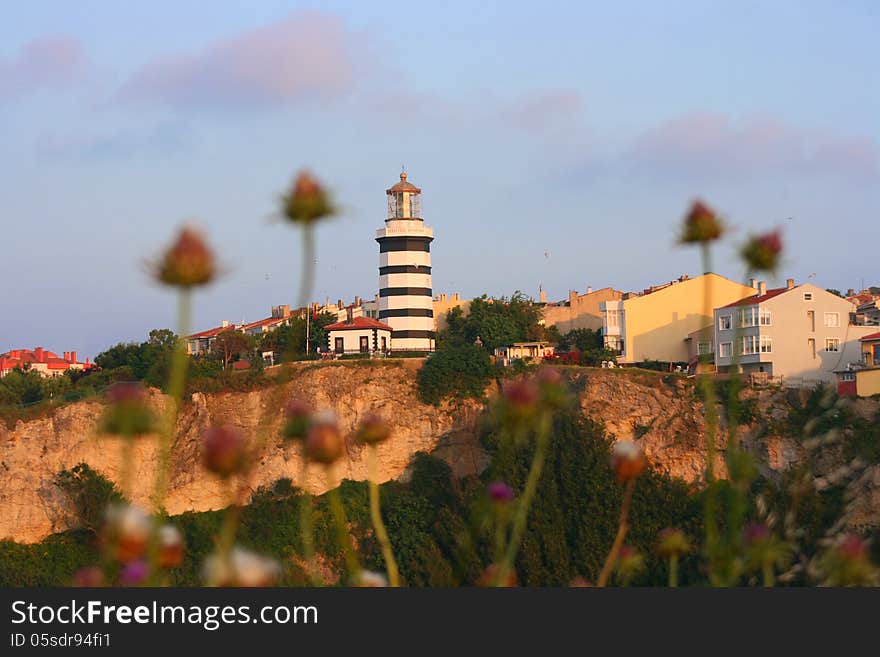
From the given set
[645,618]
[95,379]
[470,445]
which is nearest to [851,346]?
[470,445]

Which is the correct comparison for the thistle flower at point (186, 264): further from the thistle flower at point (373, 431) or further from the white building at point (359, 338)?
the white building at point (359, 338)

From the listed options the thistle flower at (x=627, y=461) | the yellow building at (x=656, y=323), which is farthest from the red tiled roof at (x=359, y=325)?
the thistle flower at (x=627, y=461)

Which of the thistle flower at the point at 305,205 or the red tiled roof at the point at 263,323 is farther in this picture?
the red tiled roof at the point at 263,323

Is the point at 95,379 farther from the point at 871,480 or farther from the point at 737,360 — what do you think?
the point at 737,360

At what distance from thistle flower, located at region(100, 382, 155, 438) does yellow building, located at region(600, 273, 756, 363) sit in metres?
59.1

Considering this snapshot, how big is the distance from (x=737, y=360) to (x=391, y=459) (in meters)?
51.1

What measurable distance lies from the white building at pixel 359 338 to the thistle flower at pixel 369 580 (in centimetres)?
5686

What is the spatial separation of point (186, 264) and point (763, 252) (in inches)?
77.3

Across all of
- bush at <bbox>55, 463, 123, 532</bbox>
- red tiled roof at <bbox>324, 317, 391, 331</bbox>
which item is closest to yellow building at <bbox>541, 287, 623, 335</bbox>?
red tiled roof at <bbox>324, 317, 391, 331</bbox>

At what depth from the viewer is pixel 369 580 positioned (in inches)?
179

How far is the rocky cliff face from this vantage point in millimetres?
52562

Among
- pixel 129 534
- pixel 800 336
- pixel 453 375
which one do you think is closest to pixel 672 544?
pixel 129 534

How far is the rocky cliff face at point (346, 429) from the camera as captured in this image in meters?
52.6

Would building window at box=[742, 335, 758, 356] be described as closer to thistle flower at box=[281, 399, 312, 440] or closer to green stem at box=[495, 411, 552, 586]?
green stem at box=[495, 411, 552, 586]
